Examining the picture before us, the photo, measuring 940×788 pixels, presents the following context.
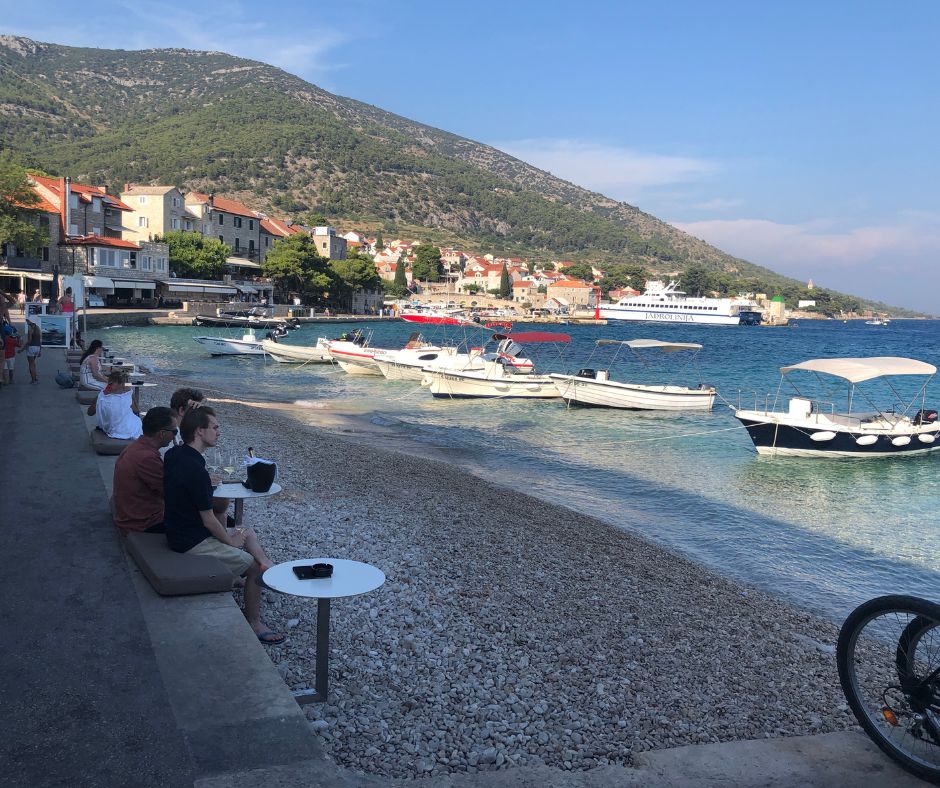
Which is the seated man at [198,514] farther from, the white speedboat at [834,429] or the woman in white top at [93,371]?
the white speedboat at [834,429]

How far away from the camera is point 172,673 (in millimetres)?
4664

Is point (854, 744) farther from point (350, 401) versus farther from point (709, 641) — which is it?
point (350, 401)

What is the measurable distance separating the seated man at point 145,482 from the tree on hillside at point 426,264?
6711 inches

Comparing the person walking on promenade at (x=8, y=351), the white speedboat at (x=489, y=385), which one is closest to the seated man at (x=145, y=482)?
the person walking on promenade at (x=8, y=351)

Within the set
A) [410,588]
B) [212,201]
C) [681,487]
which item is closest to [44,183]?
[212,201]

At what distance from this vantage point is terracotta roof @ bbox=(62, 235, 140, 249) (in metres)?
66.1

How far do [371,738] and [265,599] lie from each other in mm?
2484

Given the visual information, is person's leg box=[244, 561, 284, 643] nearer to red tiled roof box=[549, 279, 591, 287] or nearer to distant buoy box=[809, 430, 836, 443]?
distant buoy box=[809, 430, 836, 443]

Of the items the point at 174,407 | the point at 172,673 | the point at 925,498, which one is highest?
the point at 174,407

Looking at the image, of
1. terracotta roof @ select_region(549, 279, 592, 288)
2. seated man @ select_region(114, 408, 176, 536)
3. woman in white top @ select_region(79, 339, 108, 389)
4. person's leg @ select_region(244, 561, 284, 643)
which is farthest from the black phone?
terracotta roof @ select_region(549, 279, 592, 288)

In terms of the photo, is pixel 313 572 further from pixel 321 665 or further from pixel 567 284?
pixel 567 284

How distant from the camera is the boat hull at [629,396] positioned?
30.7m

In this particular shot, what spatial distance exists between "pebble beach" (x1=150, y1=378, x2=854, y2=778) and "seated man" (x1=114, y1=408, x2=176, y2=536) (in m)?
1.33

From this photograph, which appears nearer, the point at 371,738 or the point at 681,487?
the point at 371,738
